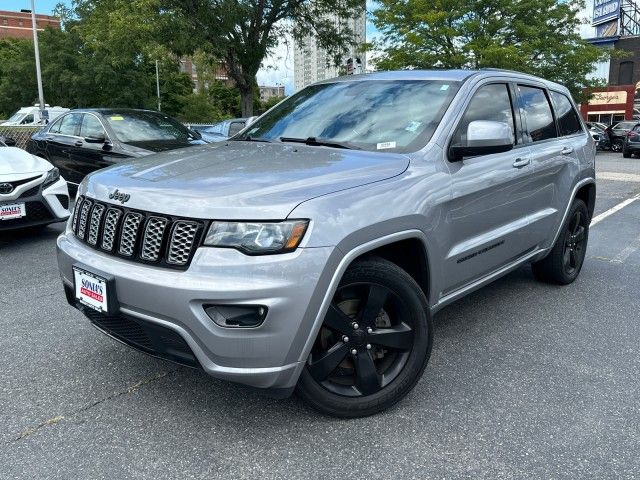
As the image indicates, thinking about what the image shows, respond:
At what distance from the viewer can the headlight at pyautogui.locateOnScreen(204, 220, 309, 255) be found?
238 cm

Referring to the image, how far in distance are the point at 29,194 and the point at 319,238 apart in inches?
194

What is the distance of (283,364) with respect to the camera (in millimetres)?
2420

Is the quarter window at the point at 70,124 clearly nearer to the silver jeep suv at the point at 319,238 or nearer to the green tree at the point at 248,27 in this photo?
the silver jeep suv at the point at 319,238

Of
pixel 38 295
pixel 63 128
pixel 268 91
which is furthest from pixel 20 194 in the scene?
pixel 268 91

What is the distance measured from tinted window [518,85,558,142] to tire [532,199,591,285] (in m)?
0.72

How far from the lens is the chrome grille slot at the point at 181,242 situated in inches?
96.0

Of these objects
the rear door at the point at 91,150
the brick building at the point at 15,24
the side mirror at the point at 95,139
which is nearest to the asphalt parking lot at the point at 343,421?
the rear door at the point at 91,150

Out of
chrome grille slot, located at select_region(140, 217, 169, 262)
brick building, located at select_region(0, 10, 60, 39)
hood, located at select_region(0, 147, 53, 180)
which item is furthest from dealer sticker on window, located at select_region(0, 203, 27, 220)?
brick building, located at select_region(0, 10, 60, 39)

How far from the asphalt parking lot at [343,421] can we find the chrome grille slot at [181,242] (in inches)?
31.0

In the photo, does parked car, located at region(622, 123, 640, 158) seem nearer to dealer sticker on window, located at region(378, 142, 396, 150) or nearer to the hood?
the hood

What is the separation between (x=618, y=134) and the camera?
27.2 metres

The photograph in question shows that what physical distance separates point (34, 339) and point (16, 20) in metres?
110

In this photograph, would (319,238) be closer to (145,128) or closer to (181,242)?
(181,242)

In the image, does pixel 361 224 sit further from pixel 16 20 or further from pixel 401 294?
pixel 16 20
